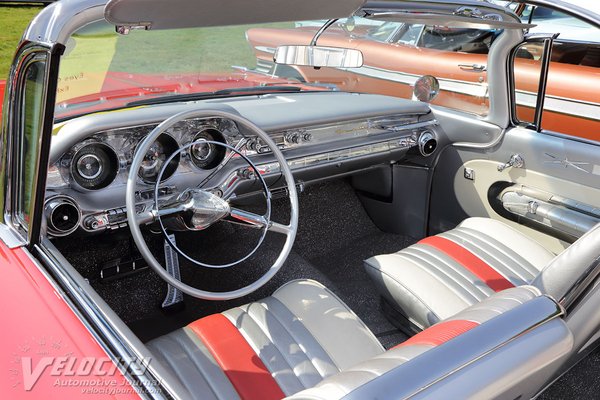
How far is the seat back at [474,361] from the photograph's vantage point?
0.93 meters

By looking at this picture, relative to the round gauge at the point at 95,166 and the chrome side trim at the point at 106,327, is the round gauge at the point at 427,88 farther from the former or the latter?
the chrome side trim at the point at 106,327

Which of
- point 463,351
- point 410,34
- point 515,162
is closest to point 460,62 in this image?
point 410,34

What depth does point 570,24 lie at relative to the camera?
3.65 metres

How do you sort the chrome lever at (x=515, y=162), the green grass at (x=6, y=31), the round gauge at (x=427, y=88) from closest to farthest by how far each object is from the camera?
the chrome lever at (x=515, y=162) → the round gauge at (x=427, y=88) → the green grass at (x=6, y=31)

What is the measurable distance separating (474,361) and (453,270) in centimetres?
130

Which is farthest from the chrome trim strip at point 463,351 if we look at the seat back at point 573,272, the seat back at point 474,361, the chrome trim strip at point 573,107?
the chrome trim strip at point 573,107

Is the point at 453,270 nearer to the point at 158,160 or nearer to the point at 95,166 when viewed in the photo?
the point at 158,160

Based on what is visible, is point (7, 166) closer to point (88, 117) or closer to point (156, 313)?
point (88, 117)

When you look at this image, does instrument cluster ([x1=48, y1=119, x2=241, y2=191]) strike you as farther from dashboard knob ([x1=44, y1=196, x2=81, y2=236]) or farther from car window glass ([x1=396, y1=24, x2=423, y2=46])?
car window glass ([x1=396, y1=24, x2=423, y2=46])

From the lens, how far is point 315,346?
1.78m

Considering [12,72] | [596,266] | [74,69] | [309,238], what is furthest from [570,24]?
[12,72]

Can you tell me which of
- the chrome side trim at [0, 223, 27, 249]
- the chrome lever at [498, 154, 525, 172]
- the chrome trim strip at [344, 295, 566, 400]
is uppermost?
the chrome side trim at [0, 223, 27, 249]

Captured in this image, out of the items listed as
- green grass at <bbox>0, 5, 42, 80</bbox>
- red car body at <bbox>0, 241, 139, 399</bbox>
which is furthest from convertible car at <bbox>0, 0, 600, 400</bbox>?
green grass at <bbox>0, 5, 42, 80</bbox>

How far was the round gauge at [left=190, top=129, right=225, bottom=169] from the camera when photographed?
223cm
